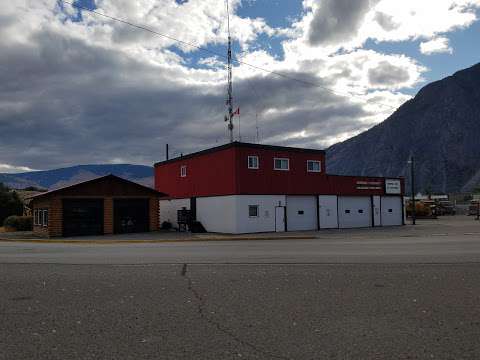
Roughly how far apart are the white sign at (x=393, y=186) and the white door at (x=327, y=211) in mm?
7311

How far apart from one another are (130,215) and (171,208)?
20.7ft

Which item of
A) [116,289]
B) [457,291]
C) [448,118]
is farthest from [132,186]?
[448,118]

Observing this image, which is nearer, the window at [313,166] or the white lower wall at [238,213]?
the white lower wall at [238,213]

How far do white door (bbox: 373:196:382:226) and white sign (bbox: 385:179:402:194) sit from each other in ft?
4.73

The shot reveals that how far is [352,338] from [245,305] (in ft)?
7.82

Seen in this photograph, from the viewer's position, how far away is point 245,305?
8375 millimetres

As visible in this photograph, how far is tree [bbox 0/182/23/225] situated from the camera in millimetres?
52000

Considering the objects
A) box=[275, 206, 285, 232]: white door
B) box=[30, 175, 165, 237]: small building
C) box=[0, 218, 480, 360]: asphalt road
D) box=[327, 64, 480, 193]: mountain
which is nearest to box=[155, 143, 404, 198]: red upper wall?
box=[275, 206, 285, 232]: white door

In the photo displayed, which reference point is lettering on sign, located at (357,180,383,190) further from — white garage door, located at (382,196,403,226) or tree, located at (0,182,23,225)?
tree, located at (0,182,23,225)

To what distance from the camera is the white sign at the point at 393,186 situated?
44263mm

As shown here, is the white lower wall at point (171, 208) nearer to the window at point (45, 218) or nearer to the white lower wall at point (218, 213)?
the white lower wall at point (218, 213)

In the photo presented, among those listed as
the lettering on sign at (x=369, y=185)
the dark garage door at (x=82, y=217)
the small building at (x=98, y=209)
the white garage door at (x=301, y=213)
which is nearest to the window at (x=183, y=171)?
the small building at (x=98, y=209)

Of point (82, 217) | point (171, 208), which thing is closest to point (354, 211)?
point (171, 208)

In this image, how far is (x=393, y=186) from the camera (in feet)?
147
